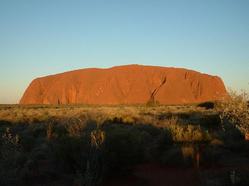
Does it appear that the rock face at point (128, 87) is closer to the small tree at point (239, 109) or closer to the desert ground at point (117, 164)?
the small tree at point (239, 109)

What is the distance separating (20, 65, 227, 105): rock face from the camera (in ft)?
297

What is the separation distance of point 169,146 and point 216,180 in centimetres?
389

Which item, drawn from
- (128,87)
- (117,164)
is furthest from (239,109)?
(128,87)

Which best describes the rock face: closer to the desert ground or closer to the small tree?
the small tree

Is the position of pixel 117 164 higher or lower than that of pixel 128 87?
Result: lower

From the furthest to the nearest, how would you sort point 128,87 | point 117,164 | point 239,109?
1. point 128,87
2. point 239,109
3. point 117,164

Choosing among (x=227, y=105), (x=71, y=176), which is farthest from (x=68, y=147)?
(x=227, y=105)

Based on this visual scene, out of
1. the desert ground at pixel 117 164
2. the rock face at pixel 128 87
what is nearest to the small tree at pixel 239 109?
the desert ground at pixel 117 164

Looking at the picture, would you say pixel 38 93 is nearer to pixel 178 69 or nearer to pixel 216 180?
pixel 178 69

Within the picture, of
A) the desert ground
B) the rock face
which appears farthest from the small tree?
the rock face

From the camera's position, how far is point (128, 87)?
95.6m

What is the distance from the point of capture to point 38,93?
105500 millimetres

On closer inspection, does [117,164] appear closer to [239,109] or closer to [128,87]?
[239,109]

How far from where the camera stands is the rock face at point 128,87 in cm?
9044
